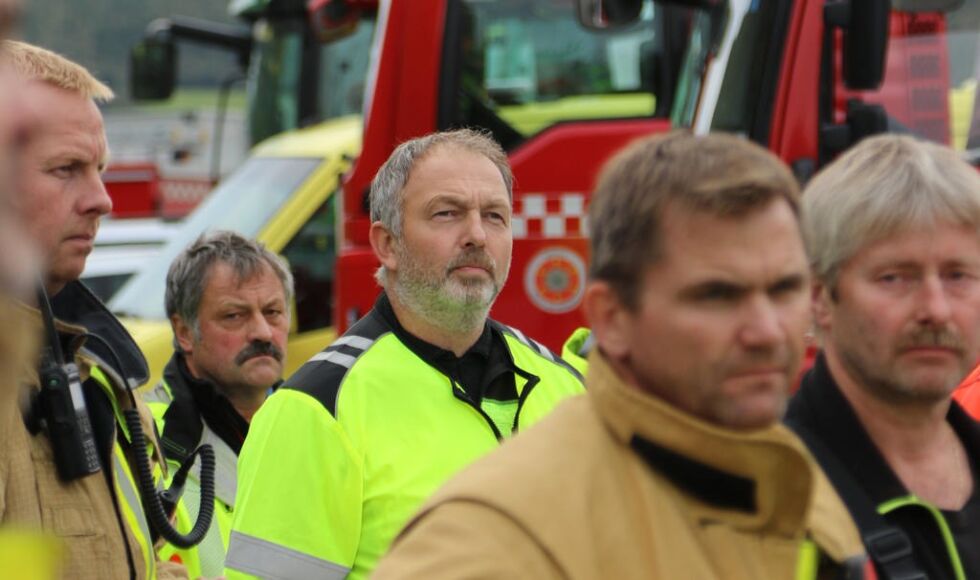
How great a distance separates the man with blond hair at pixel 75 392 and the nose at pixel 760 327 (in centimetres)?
136

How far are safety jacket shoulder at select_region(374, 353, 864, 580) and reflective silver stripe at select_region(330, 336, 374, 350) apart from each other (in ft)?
4.58

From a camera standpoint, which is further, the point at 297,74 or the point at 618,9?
the point at 297,74

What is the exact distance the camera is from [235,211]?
9.73 meters

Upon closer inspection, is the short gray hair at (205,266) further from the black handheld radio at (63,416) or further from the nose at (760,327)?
the nose at (760,327)

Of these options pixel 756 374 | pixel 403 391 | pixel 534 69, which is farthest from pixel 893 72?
pixel 756 374

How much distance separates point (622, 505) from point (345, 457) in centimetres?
127

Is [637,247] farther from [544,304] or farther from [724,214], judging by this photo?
[544,304]

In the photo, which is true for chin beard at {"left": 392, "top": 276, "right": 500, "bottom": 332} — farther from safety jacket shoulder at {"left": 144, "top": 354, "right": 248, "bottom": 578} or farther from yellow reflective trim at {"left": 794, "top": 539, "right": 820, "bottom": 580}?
yellow reflective trim at {"left": 794, "top": 539, "right": 820, "bottom": 580}

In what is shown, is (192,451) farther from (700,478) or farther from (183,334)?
(700,478)

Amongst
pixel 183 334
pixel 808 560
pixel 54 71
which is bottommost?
pixel 183 334

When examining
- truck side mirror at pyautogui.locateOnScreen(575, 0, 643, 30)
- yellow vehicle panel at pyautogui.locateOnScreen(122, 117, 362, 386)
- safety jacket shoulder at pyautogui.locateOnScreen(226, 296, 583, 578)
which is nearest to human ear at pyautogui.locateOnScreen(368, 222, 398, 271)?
safety jacket shoulder at pyautogui.locateOnScreen(226, 296, 583, 578)

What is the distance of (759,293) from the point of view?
5.86 ft

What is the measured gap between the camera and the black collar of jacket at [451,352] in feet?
10.5

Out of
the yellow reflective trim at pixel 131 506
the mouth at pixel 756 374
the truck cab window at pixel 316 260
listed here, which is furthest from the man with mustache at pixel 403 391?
the truck cab window at pixel 316 260
